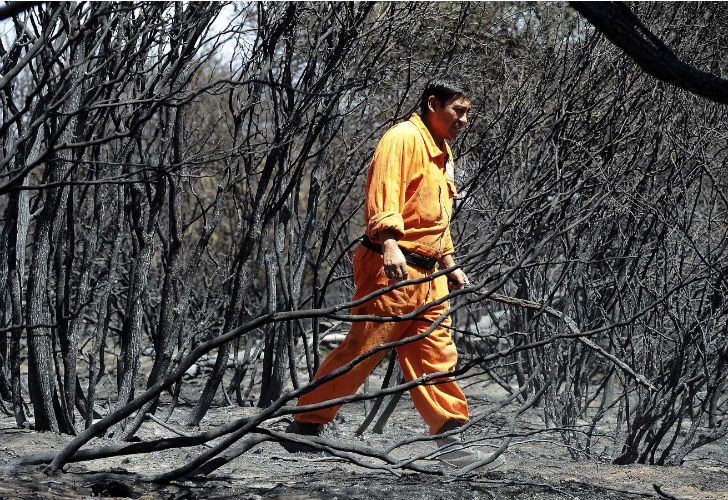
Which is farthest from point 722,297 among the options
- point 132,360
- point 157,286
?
point 157,286

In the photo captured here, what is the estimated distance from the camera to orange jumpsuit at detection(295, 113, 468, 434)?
17.4ft

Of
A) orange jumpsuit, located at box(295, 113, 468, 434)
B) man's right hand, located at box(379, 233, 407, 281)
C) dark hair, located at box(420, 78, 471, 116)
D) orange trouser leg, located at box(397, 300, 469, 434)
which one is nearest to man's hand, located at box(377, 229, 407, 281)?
man's right hand, located at box(379, 233, 407, 281)

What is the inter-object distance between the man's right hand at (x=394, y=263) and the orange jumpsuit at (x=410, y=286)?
0.18 metres

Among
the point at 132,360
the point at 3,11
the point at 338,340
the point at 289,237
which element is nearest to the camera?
the point at 3,11

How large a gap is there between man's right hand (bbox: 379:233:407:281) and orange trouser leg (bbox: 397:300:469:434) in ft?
1.22

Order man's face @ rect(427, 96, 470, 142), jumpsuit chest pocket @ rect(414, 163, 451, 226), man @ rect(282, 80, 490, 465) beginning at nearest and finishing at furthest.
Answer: man @ rect(282, 80, 490, 465)
jumpsuit chest pocket @ rect(414, 163, 451, 226)
man's face @ rect(427, 96, 470, 142)

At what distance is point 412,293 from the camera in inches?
211

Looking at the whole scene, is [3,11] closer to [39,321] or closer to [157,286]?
[39,321]

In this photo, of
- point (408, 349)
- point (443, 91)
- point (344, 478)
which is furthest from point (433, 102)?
point (344, 478)

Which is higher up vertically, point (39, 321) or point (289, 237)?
point (289, 237)

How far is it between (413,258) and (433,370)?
0.53 meters

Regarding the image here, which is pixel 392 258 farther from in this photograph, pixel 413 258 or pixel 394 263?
pixel 413 258

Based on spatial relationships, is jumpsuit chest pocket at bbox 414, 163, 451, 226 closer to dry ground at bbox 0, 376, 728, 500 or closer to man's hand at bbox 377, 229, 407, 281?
man's hand at bbox 377, 229, 407, 281

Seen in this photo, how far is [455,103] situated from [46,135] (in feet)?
6.48
